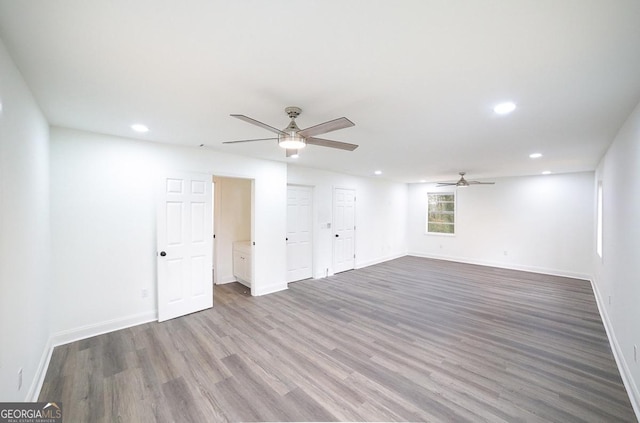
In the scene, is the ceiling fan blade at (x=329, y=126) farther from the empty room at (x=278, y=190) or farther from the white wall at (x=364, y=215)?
the white wall at (x=364, y=215)

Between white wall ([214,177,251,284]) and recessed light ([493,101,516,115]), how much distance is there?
4.48 meters

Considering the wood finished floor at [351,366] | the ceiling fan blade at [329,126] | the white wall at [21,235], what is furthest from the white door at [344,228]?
the white wall at [21,235]

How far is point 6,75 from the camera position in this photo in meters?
1.59

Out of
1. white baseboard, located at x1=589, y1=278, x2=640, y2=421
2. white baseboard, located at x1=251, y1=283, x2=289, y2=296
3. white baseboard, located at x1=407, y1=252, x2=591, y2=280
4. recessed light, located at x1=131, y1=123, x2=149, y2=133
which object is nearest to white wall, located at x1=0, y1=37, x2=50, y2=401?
recessed light, located at x1=131, y1=123, x2=149, y2=133

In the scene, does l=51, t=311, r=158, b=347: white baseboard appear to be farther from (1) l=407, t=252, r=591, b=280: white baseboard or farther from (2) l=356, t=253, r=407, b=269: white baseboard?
(1) l=407, t=252, r=591, b=280: white baseboard

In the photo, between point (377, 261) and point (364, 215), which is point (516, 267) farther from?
point (364, 215)

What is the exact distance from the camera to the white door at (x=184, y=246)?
3.64 meters

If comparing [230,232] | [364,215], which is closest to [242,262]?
[230,232]

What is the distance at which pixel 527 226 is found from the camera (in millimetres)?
6766

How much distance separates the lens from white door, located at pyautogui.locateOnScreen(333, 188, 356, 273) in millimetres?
6379

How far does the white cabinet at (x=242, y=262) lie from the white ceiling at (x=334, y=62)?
9.29ft

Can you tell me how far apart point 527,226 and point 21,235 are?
9.12 metres

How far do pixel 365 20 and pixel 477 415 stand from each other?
2.83m

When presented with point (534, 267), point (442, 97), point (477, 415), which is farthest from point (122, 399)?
point (534, 267)
